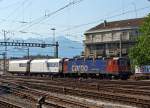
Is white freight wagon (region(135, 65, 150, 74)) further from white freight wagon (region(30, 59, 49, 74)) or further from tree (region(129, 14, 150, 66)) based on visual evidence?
white freight wagon (region(30, 59, 49, 74))

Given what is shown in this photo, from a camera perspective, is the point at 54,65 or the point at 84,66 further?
the point at 54,65

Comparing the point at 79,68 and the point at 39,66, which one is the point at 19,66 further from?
the point at 79,68

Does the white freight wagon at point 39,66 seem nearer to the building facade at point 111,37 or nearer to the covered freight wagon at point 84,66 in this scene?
the covered freight wagon at point 84,66

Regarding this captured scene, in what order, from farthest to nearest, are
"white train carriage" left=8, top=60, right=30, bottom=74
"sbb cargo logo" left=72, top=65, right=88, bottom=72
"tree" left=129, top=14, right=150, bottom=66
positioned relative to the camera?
"white train carriage" left=8, top=60, right=30, bottom=74 < "sbb cargo logo" left=72, top=65, right=88, bottom=72 < "tree" left=129, top=14, right=150, bottom=66

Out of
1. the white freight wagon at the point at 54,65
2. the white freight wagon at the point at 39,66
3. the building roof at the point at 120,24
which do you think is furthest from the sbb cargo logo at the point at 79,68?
the building roof at the point at 120,24

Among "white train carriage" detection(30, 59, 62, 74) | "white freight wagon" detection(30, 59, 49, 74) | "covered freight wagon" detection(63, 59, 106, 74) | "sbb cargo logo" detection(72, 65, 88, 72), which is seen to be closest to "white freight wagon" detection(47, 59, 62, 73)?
"white train carriage" detection(30, 59, 62, 74)

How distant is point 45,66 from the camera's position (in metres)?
69.8

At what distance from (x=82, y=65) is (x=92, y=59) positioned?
2239mm

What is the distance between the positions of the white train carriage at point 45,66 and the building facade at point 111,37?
1888 cm

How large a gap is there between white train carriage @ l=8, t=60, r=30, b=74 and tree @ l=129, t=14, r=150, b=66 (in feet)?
78.2

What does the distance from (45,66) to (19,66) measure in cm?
1090

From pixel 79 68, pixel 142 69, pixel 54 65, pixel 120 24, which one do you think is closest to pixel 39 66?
pixel 54 65

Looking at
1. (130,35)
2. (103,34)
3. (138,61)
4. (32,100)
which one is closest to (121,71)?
(138,61)

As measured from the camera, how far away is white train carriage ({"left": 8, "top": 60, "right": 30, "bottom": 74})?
76544mm
